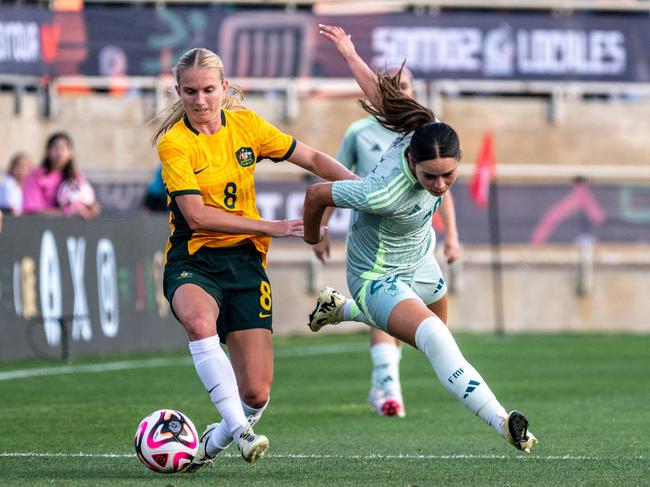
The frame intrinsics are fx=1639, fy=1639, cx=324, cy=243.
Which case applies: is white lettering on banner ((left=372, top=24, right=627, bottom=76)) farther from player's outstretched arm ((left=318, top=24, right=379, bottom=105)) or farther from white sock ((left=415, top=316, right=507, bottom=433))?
white sock ((left=415, top=316, right=507, bottom=433))

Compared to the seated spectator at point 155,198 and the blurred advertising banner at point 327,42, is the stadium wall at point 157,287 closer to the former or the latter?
the seated spectator at point 155,198

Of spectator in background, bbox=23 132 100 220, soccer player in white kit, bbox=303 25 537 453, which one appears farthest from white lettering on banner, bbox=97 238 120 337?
soccer player in white kit, bbox=303 25 537 453

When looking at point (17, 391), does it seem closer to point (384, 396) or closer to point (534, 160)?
point (384, 396)

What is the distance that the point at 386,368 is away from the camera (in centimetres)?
1119

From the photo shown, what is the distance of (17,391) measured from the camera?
1316 cm

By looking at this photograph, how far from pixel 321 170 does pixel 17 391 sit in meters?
5.59

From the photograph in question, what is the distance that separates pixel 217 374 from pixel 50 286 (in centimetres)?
874

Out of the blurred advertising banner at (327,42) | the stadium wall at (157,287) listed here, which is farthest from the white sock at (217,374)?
the blurred advertising banner at (327,42)

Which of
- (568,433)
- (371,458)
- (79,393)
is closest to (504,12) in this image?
(79,393)

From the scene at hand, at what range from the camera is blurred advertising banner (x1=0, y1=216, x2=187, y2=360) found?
622 inches

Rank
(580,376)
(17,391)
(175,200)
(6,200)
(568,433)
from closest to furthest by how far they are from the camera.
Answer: (175,200)
(568,433)
(17,391)
(580,376)
(6,200)

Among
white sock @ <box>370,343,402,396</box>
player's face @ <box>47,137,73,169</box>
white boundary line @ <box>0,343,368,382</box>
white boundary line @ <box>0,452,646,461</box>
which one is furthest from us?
player's face @ <box>47,137,73,169</box>

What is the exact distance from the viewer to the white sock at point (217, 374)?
307 inches

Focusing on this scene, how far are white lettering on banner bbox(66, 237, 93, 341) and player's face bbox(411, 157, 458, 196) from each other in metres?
9.28
